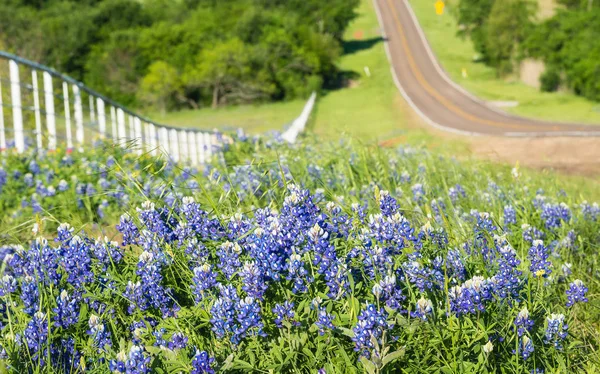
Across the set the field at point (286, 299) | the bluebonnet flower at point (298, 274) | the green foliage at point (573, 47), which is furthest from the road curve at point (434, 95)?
the bluebonnet flower at point (298, 274)

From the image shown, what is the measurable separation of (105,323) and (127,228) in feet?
1.58

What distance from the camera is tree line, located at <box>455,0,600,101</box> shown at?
46562mm

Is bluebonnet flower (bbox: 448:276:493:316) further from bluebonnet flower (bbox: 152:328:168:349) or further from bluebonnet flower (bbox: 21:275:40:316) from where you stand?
bluebonnet flower (bbox: 21:275:40:316)

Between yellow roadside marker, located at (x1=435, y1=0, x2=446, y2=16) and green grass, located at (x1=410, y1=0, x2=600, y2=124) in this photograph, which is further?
yellow roadside marker, located at (x1=435, y1=0, x2=446, y2=16)

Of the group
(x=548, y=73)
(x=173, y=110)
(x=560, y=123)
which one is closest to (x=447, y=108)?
(x=548, y=73)

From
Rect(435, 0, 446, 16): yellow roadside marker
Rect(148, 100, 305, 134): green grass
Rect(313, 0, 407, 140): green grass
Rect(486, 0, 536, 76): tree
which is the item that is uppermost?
Rect(435, 0, 446, 16): yellow roadside marker

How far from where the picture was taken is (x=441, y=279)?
299 cm

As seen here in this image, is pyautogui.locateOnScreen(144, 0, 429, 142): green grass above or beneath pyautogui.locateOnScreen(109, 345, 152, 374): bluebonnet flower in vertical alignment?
beneath

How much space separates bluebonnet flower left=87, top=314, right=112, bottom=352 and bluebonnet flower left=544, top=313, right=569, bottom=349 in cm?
170

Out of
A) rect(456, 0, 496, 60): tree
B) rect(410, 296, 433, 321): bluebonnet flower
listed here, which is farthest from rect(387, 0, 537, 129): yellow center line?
rect(410, 296, 433, 321): bluebonnet flower

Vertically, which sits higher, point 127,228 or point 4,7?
point 4,7

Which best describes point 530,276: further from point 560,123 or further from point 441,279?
point 560,123

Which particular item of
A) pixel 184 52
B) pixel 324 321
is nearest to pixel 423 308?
pixel 324 321

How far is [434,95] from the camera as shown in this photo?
53438mm
